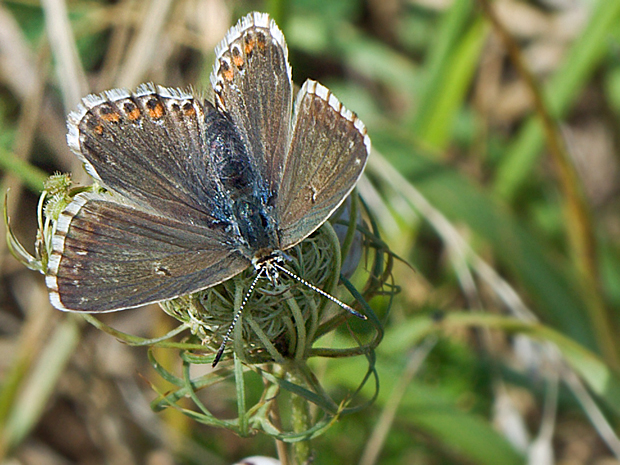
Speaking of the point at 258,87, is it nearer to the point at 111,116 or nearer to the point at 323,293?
the point at 111,116

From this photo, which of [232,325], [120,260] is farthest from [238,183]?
[232,325]

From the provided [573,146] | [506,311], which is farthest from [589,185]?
[506,311]

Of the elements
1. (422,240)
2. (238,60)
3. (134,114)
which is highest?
(238,60)

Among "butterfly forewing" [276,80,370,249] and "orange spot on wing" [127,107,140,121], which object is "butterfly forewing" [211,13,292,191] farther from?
"orange spot on wing" [127,107,140,121]

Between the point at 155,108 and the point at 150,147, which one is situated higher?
the point at 155,108

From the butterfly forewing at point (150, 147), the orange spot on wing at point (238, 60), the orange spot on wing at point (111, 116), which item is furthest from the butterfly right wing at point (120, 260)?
the orange spot on wing at point (238, 60)

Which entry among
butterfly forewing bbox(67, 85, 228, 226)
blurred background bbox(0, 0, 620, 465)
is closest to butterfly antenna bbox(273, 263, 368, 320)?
butterfly forewing bbox(67, 85, 228, 226)
